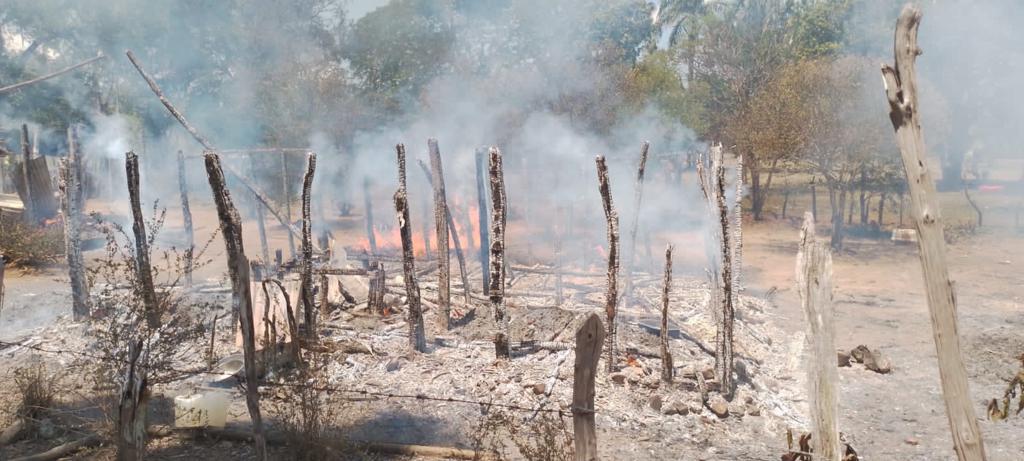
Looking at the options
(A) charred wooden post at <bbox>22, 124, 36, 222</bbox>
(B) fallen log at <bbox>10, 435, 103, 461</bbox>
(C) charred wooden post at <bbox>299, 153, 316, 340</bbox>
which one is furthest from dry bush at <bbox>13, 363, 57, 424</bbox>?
(A) charred wooden post at <bbox>22, 124, 36, 222</bbox>

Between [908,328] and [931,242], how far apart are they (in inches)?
316

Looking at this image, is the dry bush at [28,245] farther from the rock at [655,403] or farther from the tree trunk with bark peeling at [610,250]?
the rock at [655,403]

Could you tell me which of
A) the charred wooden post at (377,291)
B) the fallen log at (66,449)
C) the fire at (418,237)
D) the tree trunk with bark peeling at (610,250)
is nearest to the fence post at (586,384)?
the tree trunk with bark peeling at (610,250)

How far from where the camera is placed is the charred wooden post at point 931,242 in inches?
109

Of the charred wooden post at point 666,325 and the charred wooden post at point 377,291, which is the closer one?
the charred wooden post at point 666,325

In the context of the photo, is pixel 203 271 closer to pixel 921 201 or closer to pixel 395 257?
pixel 395 257

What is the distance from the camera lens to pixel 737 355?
8.16 meters

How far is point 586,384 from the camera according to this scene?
3.49 metres

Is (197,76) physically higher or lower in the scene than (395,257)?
higher

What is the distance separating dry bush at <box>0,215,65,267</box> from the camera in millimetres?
13195

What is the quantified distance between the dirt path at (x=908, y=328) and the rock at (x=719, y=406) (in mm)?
1143

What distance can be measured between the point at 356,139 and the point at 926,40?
60.6 feet

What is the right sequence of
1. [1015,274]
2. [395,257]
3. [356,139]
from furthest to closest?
[356,139]
[395,257]
[1015,274]

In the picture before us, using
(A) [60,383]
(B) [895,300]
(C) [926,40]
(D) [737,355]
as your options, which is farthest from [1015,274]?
(A) [60,383]
